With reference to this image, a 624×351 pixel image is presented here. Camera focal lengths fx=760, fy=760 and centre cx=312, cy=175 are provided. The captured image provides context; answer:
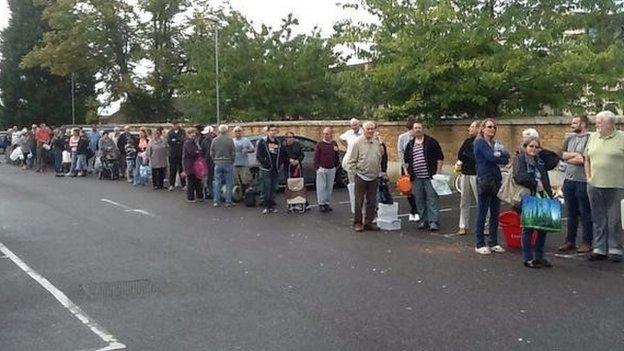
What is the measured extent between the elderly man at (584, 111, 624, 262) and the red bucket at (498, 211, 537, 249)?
3.13 feet

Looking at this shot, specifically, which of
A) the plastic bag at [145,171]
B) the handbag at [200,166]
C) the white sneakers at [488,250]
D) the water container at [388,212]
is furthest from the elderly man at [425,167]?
the plastic bag at [145,171]

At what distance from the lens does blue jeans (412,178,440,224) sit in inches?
461

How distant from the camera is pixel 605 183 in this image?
8.80 meters

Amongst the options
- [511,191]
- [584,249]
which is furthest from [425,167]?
[584,249]

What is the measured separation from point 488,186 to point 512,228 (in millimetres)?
794

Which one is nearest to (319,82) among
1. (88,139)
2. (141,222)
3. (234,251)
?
(88,139)

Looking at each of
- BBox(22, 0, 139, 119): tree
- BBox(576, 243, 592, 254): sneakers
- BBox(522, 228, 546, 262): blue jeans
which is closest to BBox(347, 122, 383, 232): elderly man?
BBox(576, 243, 592, 254): sneakers

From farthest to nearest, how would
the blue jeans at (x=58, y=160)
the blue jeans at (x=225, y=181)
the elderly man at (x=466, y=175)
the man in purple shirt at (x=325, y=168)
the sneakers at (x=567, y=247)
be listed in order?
the blue jeans at (x=58, y=160) < the blue jeans at (x=225, y=181) < the man in purple shirt at (x=325, y=168) < the elderly man at (x=466, y=175) < the sneakers at (x=567, y=247)

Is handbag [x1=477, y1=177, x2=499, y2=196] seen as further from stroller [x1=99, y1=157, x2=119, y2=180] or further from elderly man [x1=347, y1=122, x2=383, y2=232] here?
stroller [x1=99, y1=157, x2=119, y2=180]

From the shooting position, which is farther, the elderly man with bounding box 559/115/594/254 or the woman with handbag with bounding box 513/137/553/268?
the elderly man with bounding box 559/115/594/254

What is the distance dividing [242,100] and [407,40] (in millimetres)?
14064

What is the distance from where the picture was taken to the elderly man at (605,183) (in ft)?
28.8

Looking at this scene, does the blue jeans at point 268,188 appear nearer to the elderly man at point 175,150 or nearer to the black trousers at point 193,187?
the black trousers at point 193,187

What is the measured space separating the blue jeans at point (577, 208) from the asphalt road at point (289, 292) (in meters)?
0.50
